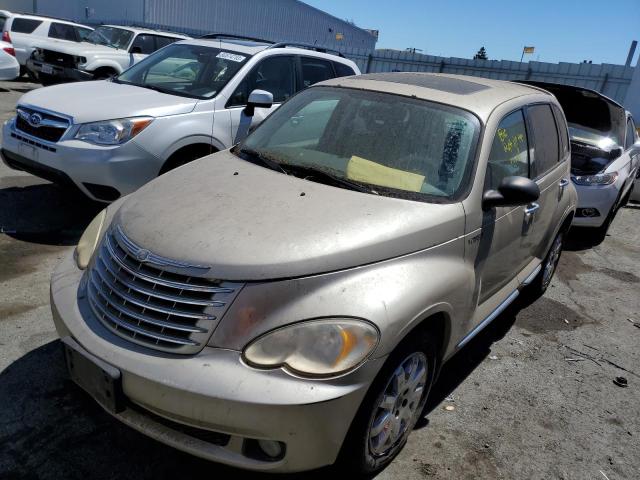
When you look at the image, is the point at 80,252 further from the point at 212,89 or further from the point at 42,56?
the point at 42,56

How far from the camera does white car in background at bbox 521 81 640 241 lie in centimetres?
645

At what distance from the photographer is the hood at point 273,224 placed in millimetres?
2170

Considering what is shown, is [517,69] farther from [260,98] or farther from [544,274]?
[260,98]

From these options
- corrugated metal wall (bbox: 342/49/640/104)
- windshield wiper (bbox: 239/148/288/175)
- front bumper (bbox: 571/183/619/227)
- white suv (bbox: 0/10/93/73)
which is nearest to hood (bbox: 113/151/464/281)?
windshield wiper (bbox: 239/148/288/175)

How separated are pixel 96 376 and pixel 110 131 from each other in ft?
9.88

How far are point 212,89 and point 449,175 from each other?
329cm

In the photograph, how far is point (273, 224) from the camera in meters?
2.37

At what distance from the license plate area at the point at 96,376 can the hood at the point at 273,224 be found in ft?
1.66

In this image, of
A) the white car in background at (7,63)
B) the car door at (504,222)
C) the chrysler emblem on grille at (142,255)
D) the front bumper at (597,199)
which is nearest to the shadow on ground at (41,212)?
the chrysler emblem on grille at (142,255)

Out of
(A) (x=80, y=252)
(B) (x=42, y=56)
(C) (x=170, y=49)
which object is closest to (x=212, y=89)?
(C) (x=170, y=49)

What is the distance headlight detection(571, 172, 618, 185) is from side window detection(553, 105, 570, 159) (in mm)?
2232

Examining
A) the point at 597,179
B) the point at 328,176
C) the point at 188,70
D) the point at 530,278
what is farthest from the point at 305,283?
the point at 597,179

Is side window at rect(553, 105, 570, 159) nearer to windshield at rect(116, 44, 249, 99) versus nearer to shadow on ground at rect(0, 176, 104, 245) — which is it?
windshield at rect(116, 44, 249, 99)

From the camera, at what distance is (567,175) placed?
4.45 m
